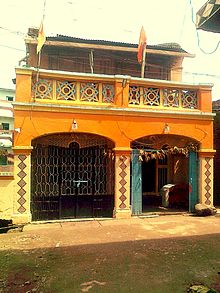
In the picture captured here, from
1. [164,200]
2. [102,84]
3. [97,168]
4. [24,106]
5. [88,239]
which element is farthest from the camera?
[164,200]

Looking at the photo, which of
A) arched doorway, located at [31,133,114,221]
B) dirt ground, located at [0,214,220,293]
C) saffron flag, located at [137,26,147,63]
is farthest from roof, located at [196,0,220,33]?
saffron flag, located at [137,26,147,63]

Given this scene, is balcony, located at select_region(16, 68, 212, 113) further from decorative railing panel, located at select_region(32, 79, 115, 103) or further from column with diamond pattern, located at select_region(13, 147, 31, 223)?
column with diamond pattern, located at select_region(13, 147, 31, 223)

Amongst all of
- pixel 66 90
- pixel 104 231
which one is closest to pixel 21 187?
pixel 104 231

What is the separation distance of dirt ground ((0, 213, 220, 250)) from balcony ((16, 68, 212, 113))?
3874 mm

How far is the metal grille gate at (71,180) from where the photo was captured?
9.96 m

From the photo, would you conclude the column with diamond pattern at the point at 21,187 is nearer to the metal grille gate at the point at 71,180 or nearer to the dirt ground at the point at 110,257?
the dirt ground at the point at 110,257

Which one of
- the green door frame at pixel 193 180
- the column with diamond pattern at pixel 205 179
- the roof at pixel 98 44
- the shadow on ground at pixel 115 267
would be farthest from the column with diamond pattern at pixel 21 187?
the column with diamond pattern at pixel 205 179

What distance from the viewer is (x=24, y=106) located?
359 inches

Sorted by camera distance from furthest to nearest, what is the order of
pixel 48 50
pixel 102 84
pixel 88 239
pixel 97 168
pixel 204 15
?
1. pixel 48 50
2. pixel 97 168
3. pixel 102 84
4. pixel 88 239
5. pixel 204 15

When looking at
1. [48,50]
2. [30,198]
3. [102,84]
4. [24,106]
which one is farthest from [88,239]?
[48,50]

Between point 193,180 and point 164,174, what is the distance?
2.58m

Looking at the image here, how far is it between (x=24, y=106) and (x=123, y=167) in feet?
12.6

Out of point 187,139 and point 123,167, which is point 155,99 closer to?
point 187,139

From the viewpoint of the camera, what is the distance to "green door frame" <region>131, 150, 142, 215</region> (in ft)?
33.3
